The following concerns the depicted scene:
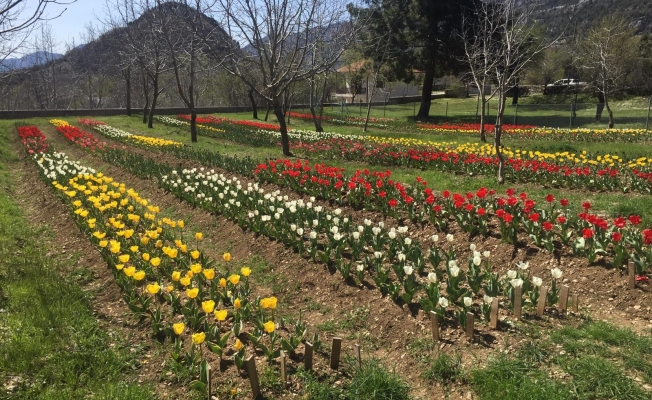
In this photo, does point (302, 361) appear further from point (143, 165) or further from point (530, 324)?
point (143, 165)

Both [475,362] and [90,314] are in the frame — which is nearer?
[475,362]

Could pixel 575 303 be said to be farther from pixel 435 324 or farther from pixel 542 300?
pixel 435 324

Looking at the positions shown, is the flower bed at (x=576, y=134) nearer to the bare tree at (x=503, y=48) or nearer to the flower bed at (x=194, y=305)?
the bare tree at (x=503, y=48)

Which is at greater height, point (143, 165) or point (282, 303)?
point (143, 165)

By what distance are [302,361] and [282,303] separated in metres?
1.56

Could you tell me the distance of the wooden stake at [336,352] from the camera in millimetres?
3924

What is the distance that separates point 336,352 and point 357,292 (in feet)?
5.34

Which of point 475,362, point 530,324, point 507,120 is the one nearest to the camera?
point 475,362

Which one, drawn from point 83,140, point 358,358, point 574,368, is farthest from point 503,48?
point 83,140

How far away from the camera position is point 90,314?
5.10 m

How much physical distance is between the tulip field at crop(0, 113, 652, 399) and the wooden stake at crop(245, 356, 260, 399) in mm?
12

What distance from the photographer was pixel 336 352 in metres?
3.97

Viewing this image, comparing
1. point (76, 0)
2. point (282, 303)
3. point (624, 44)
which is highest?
point (624, 44)

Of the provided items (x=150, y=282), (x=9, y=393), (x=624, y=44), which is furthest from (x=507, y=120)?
(x=9, y=393)
